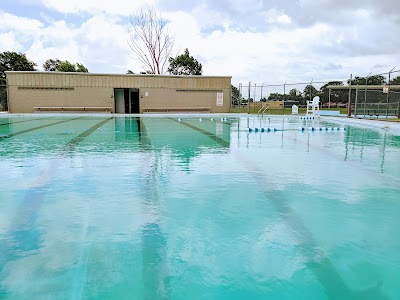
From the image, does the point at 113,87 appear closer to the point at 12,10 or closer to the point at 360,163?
the point at 12,10

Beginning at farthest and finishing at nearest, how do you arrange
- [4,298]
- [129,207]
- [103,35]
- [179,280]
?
[103,35], [129,207], [179,280], [4,298]

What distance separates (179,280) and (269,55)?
23.5 meters

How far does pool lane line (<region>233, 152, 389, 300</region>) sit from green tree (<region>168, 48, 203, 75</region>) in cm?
3626

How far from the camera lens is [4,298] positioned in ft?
5.12

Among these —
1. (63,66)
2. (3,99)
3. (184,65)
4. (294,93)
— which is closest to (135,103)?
(3,99)

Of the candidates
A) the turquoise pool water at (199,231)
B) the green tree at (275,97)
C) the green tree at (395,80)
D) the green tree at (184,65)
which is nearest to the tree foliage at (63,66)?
the green tree at (184,65)

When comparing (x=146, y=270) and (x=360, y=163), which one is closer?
(x=146, y=270)

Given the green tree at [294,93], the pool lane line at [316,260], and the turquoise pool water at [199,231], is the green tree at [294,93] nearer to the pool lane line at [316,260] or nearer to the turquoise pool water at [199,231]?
the turquoise pool water at [199,231]

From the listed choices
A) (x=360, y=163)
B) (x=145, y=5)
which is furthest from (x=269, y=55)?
(x=360, y=163)

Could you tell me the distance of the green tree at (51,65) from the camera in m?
41.6

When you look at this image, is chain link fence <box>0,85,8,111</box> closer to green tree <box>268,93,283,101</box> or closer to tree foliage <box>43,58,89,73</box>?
tree foliage <box>43,58,89,73</box>

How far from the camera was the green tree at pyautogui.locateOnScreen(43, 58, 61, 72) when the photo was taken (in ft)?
137

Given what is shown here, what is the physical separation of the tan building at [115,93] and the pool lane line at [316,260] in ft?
68.1

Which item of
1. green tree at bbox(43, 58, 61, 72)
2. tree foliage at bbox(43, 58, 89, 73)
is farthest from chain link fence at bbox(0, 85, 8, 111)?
green tree at bbox(43, 58, 61, 72)
